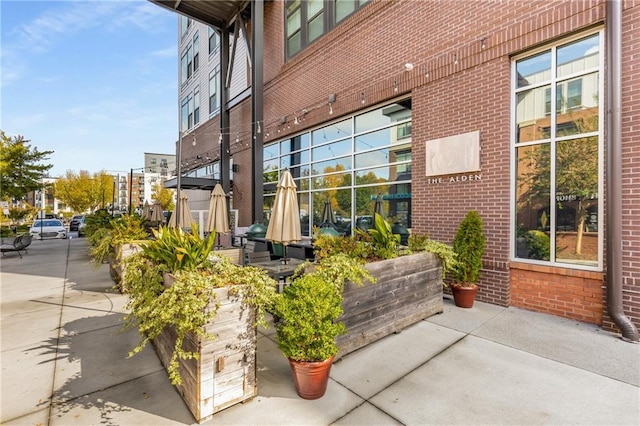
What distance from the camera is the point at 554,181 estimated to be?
4980 millimetres

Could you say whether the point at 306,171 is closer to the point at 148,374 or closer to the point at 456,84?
the point at 456,84

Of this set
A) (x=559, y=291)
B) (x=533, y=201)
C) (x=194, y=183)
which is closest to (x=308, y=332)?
(x=559, y=291)

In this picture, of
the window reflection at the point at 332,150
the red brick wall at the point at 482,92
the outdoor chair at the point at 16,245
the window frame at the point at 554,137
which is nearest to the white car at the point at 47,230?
the outdoor chair at the point at 16,245

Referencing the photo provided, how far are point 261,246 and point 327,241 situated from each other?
4.85 meters

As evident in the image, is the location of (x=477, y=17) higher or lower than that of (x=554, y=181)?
higher

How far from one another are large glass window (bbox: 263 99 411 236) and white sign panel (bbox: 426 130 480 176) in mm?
964

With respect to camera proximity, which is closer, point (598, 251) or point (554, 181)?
point (598, 251)

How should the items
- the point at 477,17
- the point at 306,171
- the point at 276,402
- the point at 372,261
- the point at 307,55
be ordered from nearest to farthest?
the point at 276,402, the point at 372,261, the point at 477,17, the point at 307,55, the point at 306,171

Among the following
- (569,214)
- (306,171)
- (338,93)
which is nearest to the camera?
(569,214)

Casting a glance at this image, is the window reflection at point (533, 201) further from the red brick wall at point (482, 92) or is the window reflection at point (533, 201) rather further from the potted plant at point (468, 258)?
the potted plant at point (468, 258)

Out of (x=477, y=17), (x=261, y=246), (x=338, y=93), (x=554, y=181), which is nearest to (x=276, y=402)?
(x=554, y=181)

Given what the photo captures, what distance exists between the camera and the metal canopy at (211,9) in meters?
12.7

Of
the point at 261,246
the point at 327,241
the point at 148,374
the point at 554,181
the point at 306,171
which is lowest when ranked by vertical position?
the point at 148,374

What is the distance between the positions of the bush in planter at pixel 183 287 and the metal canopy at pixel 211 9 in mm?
12468
